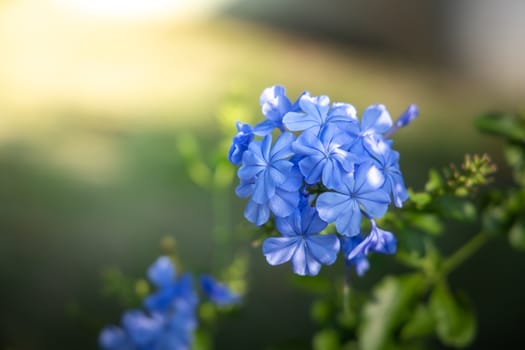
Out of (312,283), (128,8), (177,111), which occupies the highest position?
(128,8)

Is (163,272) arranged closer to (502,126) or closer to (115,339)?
(115,339)

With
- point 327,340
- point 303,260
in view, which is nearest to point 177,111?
point 327,340

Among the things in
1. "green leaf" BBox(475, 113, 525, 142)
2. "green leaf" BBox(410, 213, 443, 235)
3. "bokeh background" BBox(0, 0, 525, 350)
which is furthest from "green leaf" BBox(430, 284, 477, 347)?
"bokeh background" BBox(0, 0, 525, 350)

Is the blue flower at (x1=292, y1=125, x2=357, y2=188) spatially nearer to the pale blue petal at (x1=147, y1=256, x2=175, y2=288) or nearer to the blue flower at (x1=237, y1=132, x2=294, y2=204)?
the blue flower at (x1=237, y1=132, x2=294, y2=204)

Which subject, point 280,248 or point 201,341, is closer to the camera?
A: point 280,248

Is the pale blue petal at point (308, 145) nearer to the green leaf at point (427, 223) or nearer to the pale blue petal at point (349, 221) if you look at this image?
Answer: the pale blue petal at point (349, 221)
